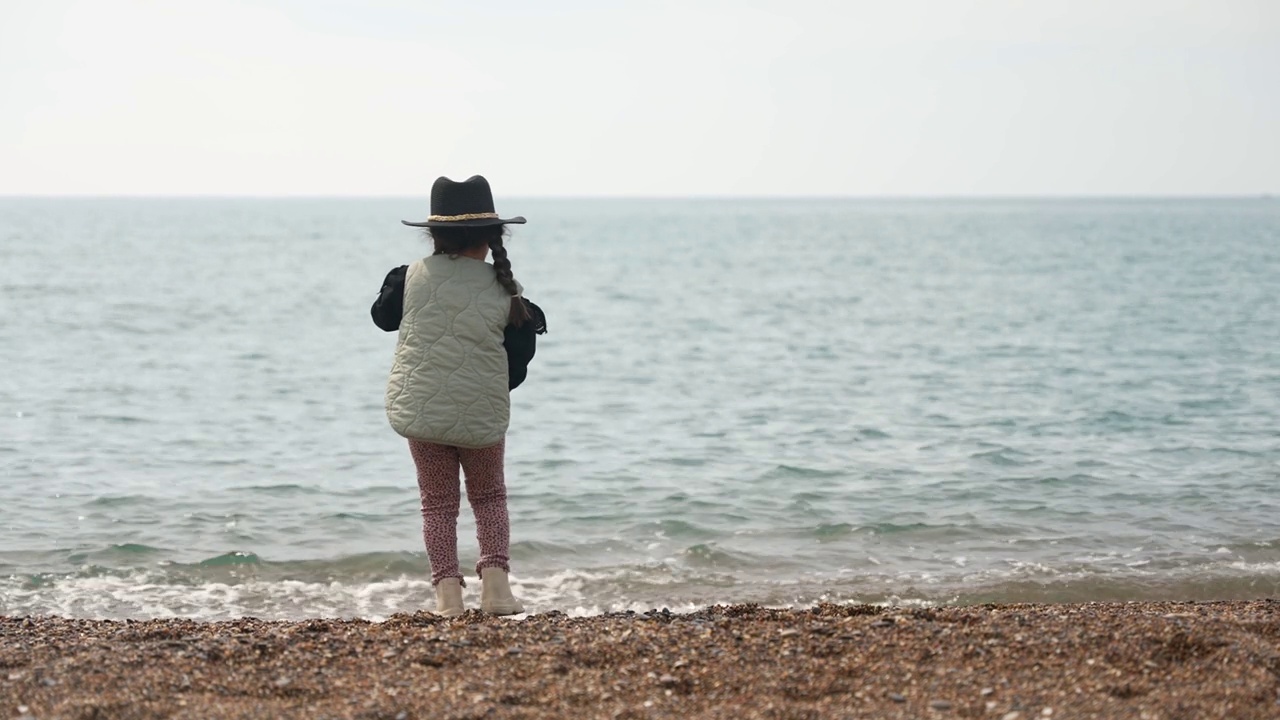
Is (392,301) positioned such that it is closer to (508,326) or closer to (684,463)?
(508,326)

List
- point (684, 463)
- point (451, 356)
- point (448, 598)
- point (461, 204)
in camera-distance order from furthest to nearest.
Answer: point (684, 463), point (448, 598), point (461, 204), point (451, 356)

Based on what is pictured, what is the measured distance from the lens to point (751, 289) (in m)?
44.2

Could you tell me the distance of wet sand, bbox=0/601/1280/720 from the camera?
15.2 feet

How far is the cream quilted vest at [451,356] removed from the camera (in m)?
6.18

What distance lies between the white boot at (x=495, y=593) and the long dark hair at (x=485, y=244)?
1.28m

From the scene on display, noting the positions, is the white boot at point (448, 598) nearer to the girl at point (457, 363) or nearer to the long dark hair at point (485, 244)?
the girl at point (457, 363)

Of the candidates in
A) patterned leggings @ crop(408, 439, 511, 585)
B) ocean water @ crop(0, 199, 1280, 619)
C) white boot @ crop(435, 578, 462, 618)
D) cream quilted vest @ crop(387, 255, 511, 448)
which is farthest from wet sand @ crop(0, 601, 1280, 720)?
ocean water @ crop(0, 199, 1280, 619)

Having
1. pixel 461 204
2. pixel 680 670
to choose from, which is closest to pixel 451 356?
pixel 461 204

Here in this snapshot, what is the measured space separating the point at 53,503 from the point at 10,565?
6.52 feet

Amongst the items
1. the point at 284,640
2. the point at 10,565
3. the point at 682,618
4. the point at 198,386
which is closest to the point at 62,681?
the point at 284,640

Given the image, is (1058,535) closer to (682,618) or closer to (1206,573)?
(1206,573)

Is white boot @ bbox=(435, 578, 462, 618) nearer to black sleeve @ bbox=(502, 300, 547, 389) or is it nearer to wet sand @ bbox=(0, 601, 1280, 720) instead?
wet sand @ bbox=(0, 601, 1280, 720)

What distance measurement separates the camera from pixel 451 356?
6.17 m

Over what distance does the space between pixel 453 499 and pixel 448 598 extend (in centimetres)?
50
